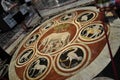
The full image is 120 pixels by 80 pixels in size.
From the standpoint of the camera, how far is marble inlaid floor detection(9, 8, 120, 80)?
16.8ft

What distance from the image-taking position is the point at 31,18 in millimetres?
9320

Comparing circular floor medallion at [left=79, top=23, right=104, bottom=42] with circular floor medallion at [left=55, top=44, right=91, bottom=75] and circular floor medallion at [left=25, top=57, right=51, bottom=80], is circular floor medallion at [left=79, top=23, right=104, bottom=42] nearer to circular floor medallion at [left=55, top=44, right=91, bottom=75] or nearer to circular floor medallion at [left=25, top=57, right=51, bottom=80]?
circular floor medallion at [left=55, top=44, right=91, bottom=75]

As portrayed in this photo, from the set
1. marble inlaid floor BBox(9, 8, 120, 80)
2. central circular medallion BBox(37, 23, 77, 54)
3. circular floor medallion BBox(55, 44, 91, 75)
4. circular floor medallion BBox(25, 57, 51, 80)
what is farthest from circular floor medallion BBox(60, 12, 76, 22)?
circular floor medallion BBox(25, 57, 51, 80)

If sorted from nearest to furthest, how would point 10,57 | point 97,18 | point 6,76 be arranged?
point 6,76
point 97,18
point 10,57

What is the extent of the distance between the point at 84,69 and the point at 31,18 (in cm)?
510

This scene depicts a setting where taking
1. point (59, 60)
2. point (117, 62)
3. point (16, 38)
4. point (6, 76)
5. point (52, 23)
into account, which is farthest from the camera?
point (16, 38)

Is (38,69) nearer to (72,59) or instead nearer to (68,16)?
(72,59)

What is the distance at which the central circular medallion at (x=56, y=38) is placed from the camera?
20.7 ft

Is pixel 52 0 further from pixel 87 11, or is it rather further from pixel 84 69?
pixel 84 69

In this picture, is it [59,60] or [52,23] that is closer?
[59,60]

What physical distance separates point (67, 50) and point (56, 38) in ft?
3.22

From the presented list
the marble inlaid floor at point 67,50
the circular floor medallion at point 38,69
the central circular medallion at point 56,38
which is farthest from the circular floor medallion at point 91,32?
the circular floor medallion at point 38,69

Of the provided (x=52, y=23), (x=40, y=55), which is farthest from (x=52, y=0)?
(x=40, y=55)

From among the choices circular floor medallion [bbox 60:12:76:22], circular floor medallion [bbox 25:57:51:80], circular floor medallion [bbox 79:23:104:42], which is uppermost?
circular floor medallion [bbox 25:57:51:80]
